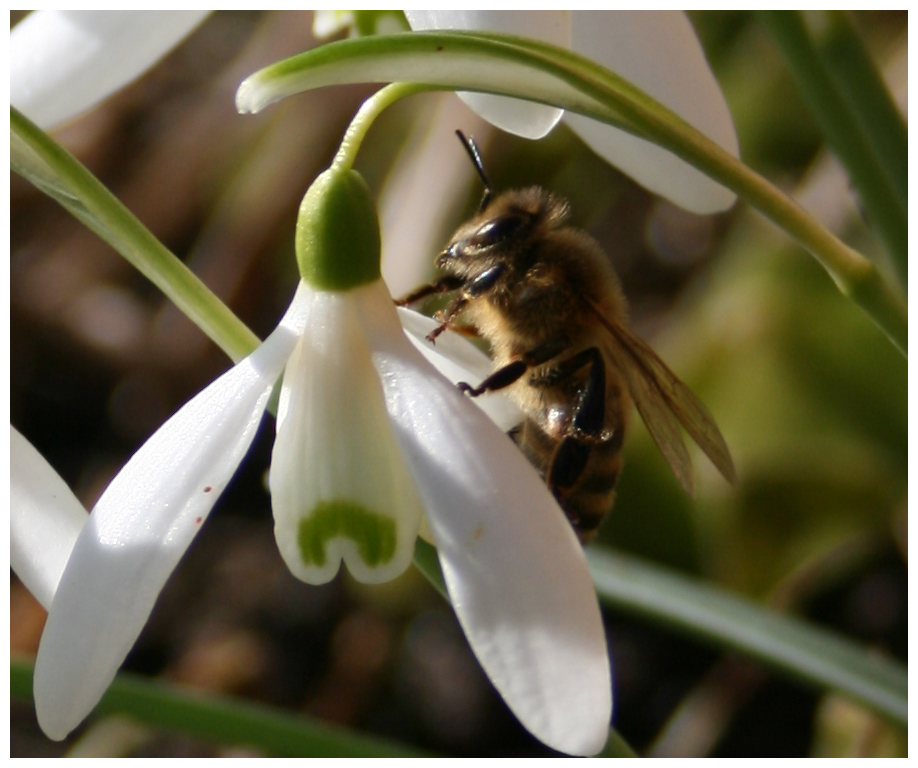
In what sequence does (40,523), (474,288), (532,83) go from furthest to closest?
1. (474,288)
2. (40,523)
3. (532,83)

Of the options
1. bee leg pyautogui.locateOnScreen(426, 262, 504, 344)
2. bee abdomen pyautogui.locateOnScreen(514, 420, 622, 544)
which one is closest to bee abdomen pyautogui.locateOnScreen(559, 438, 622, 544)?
bee abdomen pyautogui.locateOnScreen(514, 420, 622, 544)

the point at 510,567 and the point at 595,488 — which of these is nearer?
the point at 510,567

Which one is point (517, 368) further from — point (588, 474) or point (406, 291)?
point (406, 291)

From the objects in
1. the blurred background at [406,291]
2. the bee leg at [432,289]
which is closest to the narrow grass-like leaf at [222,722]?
the bee leg at [432,289]

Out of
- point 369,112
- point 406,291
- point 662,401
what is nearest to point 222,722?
point 662,401

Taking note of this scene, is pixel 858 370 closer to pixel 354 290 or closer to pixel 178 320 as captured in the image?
pixel 354 290

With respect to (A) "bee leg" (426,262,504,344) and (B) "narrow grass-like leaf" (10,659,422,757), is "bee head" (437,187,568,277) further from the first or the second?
(B) "narrow grass-like leaf" (10,659,422,757)

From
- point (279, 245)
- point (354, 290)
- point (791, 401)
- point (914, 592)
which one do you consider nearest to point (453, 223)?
point (279, 245)
